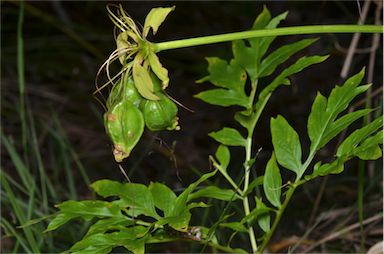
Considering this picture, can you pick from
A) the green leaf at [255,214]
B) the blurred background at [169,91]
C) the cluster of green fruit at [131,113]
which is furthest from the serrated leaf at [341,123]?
the blurred background at [169,91]

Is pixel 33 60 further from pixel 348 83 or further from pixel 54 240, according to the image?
pixel 348 83

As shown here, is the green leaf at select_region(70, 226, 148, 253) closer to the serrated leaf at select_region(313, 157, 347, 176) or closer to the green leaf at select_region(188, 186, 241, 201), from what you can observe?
the green leaf at select_region(188, 186, 241, 201)

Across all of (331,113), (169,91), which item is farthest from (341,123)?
(169,91)

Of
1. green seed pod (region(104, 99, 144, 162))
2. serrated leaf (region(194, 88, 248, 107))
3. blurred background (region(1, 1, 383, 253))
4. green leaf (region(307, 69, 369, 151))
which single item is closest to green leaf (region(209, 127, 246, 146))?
serrated leaf (region(194, 88, 248, 107))

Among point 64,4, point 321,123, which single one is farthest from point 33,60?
point 321,123

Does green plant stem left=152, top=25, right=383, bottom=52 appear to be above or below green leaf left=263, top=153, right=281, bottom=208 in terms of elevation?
above
